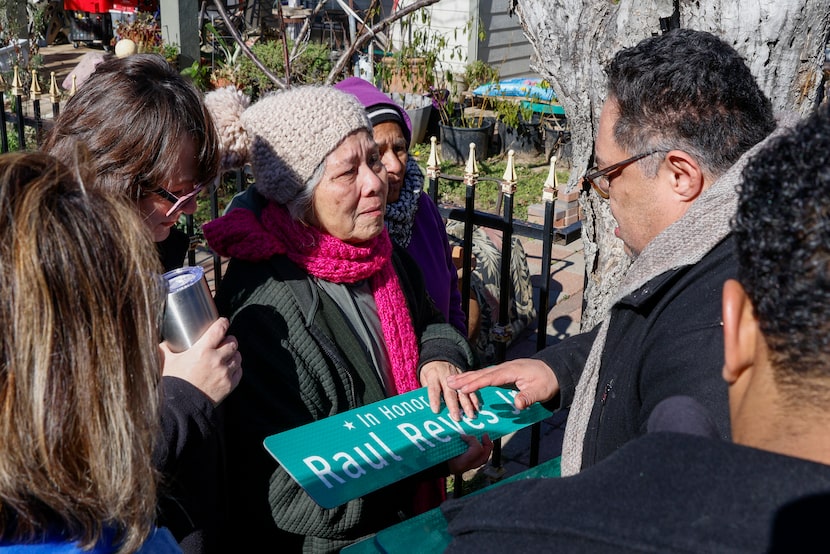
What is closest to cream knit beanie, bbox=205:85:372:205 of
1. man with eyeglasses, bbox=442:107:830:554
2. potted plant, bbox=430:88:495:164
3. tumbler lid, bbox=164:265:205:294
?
tumbler lid, bbox=164:265:205:294

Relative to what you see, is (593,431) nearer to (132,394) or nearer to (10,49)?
(132,394)

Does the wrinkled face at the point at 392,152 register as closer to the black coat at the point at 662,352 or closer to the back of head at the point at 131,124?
the back of head at the point at 131,124

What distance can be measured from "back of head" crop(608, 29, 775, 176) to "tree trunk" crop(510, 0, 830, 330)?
42 centimetres

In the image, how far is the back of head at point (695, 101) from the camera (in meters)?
1.76

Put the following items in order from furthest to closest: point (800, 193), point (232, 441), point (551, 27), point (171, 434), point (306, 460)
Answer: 1. point (551, 27)
2. point (232, 441)
3. point (306, 460)
4. point (171, 434)
5. point (800, 193)

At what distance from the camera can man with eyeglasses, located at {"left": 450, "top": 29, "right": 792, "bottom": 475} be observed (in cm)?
150

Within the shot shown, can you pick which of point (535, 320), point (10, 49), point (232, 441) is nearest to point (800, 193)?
point (232, 441)

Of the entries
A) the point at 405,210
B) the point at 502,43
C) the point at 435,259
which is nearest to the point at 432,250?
the point at 435,259

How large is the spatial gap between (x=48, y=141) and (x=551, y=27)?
1550 mm

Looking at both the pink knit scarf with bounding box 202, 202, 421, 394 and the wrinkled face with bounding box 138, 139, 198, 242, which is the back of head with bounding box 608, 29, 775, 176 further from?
the wrinkled face with bounding box 138, 139, 198, 242

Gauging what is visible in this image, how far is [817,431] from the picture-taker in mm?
826

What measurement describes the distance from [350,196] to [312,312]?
0.40 meters

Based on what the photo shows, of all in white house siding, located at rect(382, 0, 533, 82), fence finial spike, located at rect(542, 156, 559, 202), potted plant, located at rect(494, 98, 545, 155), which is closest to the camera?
fence finial spike, located at rect(542, 156, 559, 202)

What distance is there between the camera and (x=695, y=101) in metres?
1.78
